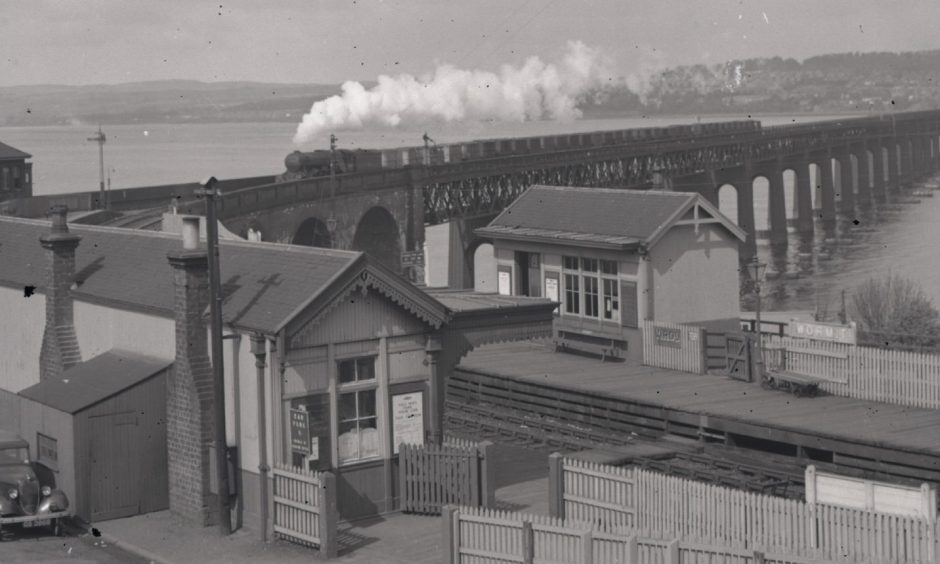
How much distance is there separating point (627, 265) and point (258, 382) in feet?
54.3

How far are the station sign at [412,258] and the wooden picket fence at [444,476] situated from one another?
43.2m

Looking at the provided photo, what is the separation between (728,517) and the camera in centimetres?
2158

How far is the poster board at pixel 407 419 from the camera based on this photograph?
26.5 meters

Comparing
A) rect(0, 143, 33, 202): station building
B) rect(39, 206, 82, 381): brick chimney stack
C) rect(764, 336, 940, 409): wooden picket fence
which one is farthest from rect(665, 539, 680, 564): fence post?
rect(0, 143, 33, 202): station building

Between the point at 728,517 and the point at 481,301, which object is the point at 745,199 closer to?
the point at 481,301

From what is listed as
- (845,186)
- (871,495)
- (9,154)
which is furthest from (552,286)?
(845,186)

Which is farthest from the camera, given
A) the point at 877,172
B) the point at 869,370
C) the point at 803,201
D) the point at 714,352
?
the point at 877,172

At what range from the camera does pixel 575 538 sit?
67.5ft

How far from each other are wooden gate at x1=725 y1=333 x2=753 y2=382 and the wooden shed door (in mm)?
15209

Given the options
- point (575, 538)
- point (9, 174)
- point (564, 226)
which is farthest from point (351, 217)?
point (575, 538)

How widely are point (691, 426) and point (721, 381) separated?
4.54 metres

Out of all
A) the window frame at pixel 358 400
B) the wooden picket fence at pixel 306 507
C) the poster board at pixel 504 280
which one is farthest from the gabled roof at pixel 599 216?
the wooden picket fence at pixel 306 507

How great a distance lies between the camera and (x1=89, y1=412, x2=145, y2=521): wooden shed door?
→ 1048 inches

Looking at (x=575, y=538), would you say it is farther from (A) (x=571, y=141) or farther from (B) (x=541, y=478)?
(A) (x=571, y=141)
